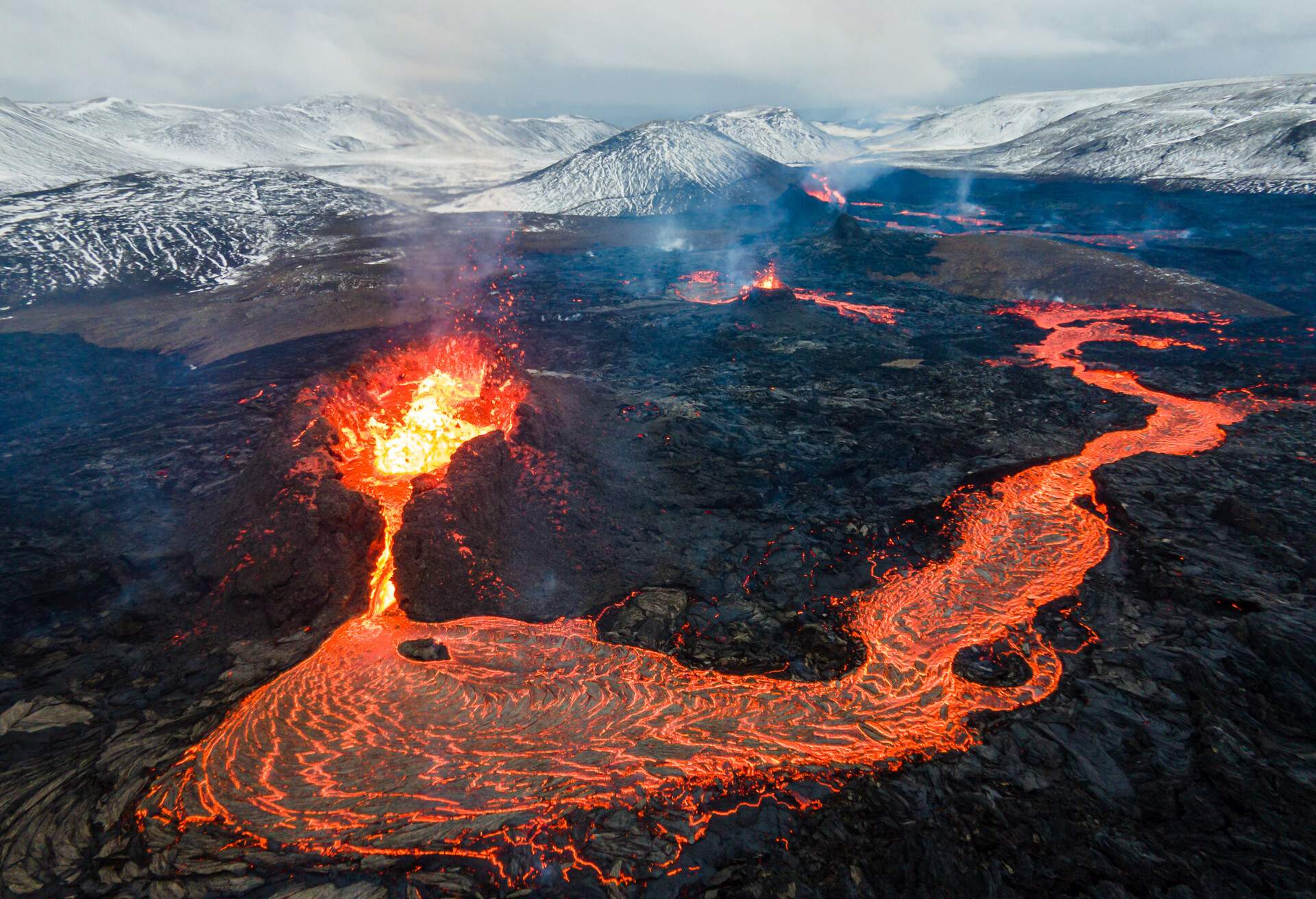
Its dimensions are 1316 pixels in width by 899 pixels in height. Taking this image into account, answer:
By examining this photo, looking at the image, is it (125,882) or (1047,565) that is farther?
(1047,565)

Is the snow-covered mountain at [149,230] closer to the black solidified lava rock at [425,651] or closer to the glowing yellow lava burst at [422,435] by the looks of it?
the glowing yellow lava burst at [422,435]

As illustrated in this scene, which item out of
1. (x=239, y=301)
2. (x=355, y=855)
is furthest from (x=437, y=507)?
(x=239, y=301)

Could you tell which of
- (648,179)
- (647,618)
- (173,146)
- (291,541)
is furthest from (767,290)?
(173,146)

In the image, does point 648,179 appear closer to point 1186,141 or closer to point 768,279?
point 768,279

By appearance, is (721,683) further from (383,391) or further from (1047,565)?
(383,391)

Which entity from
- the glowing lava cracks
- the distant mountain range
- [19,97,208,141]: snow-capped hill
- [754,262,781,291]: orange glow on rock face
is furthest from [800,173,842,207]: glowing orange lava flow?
[19,97,208,141]: snow-capped hill
